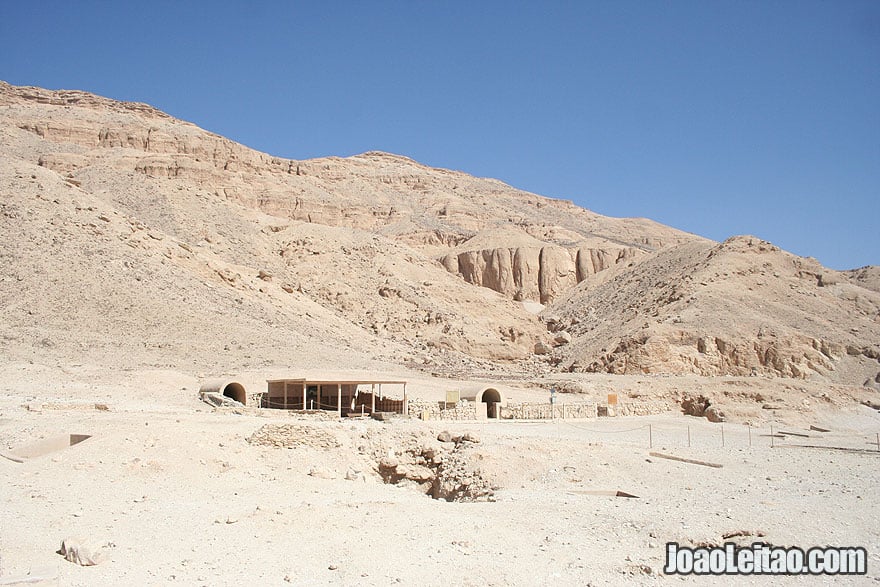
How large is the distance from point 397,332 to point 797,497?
32679mm

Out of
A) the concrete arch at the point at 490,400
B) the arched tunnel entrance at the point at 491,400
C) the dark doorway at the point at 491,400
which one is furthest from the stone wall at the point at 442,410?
the dark doorway at the point at 491,400

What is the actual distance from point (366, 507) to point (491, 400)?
15777 mm

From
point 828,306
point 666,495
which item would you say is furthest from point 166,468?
point 828,306

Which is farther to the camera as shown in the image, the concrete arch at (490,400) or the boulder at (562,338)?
the boulder at (562,338)

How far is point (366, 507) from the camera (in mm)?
11266

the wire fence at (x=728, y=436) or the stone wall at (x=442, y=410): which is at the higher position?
the stone wall at (x=442, y=410)

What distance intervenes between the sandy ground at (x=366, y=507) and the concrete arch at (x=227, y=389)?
436 centimetres

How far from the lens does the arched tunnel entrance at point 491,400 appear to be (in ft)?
84.4

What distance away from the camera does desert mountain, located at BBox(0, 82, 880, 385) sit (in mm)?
31172

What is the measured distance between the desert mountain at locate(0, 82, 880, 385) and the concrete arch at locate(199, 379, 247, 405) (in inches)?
179

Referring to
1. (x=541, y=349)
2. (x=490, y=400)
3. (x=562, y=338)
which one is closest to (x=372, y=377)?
(x=490, y=400)

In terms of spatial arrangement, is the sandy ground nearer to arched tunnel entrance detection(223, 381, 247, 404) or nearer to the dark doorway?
arched tunnel entrance detection(223, 381, 247, 404)

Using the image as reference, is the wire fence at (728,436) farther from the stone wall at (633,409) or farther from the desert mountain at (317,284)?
the desert mountain at (317,284)

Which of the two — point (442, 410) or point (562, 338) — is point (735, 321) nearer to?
point (562, 338)
